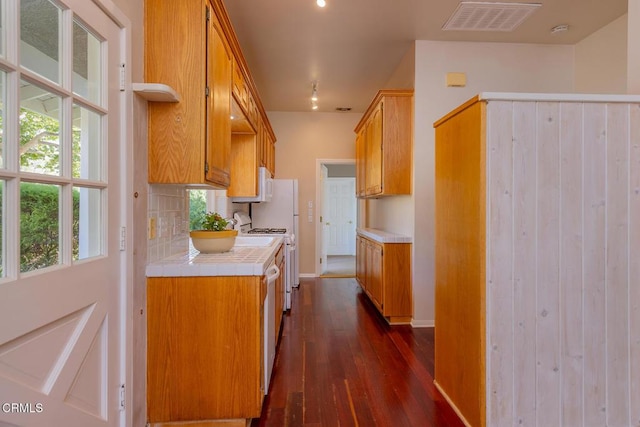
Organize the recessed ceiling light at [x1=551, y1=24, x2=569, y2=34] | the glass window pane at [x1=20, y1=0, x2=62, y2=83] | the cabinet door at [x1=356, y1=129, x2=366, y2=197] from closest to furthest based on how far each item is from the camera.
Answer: the glass window pane at [x1=20, y1=0, x2=62, y2=83]
the recessed ceiling light at [x1=551, y1=24, x2=569, y2=34]
the cabinet door at [x1=356, y1=129, x2=366, y2=197]

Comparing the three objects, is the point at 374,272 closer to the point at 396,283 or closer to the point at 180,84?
the point at 396,283

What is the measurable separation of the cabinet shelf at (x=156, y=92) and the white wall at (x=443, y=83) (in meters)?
2.53

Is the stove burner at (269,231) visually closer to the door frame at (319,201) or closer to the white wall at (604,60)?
the door frame at (319,201)

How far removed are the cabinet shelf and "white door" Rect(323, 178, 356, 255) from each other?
707 centimetres

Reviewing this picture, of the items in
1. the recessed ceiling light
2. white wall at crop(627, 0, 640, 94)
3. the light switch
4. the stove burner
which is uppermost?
the recessed ceiling light

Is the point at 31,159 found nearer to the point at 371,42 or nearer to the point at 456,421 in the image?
the point at 456,421

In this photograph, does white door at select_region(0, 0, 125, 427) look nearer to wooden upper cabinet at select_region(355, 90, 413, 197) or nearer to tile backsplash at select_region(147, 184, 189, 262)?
tile backsplash at select_region(147, 184, 189, 262)

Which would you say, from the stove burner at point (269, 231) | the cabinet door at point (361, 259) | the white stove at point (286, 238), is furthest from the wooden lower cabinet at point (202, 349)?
the cabinet door at point (361, 259)

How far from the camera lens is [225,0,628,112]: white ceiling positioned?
296 centimetres

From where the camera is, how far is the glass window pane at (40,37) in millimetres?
1073

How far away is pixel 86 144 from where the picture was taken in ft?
4.58

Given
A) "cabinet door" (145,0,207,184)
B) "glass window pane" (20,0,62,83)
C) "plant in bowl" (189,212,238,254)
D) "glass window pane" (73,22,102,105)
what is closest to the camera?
"glass window pane" (20,0,62,83)

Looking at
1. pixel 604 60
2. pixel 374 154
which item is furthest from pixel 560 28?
pixel 374 154

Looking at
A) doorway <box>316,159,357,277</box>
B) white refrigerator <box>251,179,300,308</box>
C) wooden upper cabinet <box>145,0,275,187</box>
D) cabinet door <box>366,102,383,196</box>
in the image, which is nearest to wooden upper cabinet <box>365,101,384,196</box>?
cabinet door <box>366,102,383,196</box>
